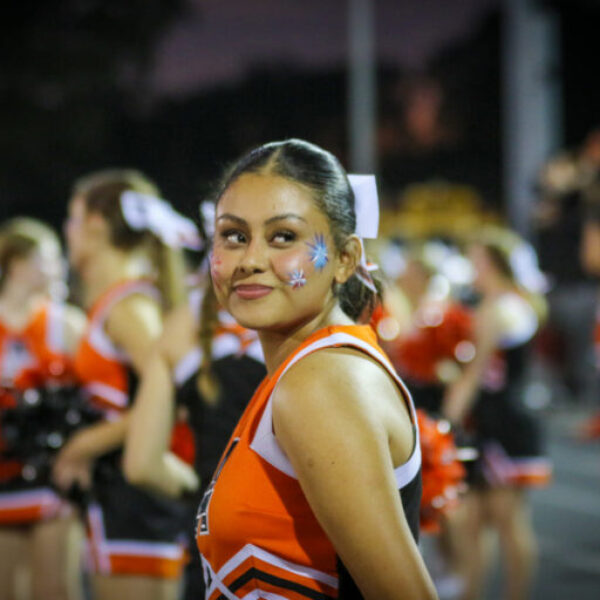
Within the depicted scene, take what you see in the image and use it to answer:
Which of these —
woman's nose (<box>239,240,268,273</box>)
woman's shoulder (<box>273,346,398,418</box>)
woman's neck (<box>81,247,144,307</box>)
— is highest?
woman's nose (<box>239,240,268,273</box>)

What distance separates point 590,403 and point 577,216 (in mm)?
3112

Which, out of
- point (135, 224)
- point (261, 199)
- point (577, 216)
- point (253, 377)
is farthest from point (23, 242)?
point (577, 216)

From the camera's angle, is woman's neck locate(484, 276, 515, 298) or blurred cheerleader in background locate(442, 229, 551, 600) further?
woman's neck locate(484, 276, 515, 298)

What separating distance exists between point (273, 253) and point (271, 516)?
403mm

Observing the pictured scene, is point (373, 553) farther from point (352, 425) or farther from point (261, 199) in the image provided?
point (261, 199)

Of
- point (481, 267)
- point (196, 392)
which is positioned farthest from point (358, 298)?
point (481, 267)

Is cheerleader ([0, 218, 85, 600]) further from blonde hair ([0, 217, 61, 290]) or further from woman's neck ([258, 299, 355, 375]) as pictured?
woman's neck ([258, 299, 355, 375])

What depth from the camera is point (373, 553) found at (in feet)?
4.39

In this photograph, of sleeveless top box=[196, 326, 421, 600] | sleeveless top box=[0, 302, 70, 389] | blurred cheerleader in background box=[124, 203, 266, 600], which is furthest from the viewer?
sleeveless top box=[0, 302, 70, 389]

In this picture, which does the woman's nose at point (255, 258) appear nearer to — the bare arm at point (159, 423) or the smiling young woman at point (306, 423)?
the smiling young woman at point (306, 423)

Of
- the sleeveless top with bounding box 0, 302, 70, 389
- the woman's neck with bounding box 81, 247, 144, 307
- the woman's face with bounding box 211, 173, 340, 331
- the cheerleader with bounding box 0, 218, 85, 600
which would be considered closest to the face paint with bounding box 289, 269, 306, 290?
the woman's face with bounding box 211, 173, 340, 331

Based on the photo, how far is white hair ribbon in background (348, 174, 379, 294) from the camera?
173 cm

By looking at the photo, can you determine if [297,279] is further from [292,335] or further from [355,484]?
[355,484]

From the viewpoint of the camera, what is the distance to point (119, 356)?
3328mm
